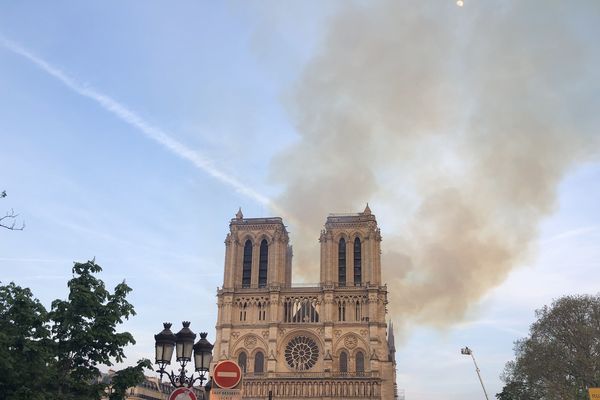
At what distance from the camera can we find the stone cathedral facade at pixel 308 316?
232 feet

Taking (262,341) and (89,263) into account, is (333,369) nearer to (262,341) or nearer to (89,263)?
(262,341)

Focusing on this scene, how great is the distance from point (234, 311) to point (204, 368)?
200ft

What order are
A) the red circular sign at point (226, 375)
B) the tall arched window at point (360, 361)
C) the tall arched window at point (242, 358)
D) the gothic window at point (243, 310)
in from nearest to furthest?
the red circular sign at point (226, 375)
the tall arched window at point (360, 361)
the tall arched window at point (242, 358)
the gothic window at point (243, 310)

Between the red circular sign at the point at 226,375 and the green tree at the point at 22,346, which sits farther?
the green tree at the point at 22,346

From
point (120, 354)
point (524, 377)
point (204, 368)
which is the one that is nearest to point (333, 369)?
point (524, 377)

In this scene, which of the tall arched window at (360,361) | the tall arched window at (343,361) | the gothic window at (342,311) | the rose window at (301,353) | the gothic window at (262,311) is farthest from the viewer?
the gothic window at (262,311)

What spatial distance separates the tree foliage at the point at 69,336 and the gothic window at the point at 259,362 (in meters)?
48.3

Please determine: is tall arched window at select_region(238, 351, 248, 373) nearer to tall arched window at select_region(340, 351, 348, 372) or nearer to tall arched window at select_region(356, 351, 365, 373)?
tall arched window at select_region(340, 351, 348, 372)

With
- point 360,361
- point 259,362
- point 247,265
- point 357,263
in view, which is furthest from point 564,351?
point 247,265

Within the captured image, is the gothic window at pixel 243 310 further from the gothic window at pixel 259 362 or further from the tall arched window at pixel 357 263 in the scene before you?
the tall arched window at pixel 357 263

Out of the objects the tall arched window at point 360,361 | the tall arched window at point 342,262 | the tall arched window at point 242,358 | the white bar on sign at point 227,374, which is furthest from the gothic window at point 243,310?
the white bar on sign at point 227,374

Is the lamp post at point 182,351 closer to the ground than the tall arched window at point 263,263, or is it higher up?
closer to the ground

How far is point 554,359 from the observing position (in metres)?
46.0

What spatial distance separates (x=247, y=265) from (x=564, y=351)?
1718 inches
